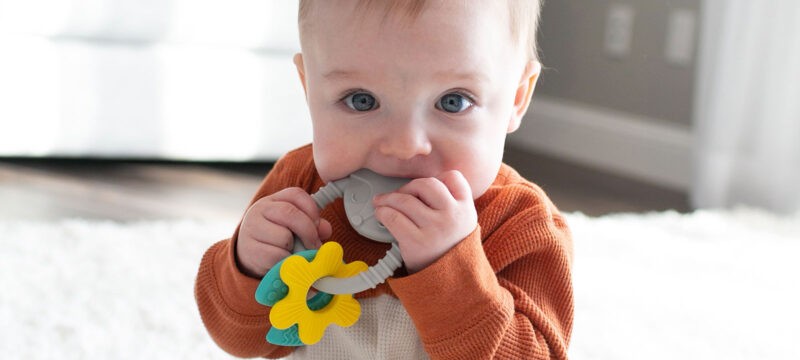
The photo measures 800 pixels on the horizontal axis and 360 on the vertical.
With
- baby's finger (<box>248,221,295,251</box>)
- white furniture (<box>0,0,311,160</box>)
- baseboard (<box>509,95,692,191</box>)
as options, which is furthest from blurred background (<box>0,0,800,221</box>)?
baby's finger (<box>248,221,295,251</box>)

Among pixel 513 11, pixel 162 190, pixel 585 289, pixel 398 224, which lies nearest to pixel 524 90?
pixel 513 11

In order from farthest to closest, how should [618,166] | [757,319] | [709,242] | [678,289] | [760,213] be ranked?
[618,166], [760,213], [709,242], [678,289], [757,319]

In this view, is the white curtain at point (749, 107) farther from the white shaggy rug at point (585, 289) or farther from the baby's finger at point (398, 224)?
the baby's finger at point (398, 224)

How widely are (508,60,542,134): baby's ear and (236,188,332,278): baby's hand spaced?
207 millimetres

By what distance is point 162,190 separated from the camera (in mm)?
2264

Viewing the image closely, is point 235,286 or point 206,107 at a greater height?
point 235,286

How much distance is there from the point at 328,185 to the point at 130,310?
0.65 metres

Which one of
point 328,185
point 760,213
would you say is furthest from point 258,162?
point 328,185

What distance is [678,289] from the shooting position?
1739 millimetres

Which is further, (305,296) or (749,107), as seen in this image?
(749,107)

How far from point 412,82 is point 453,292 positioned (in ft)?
0.56

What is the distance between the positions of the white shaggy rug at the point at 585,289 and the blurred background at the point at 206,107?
28cm

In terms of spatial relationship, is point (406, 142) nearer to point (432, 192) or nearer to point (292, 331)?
point (432, 192)

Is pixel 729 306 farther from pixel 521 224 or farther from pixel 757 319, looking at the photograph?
pixel 521 224
